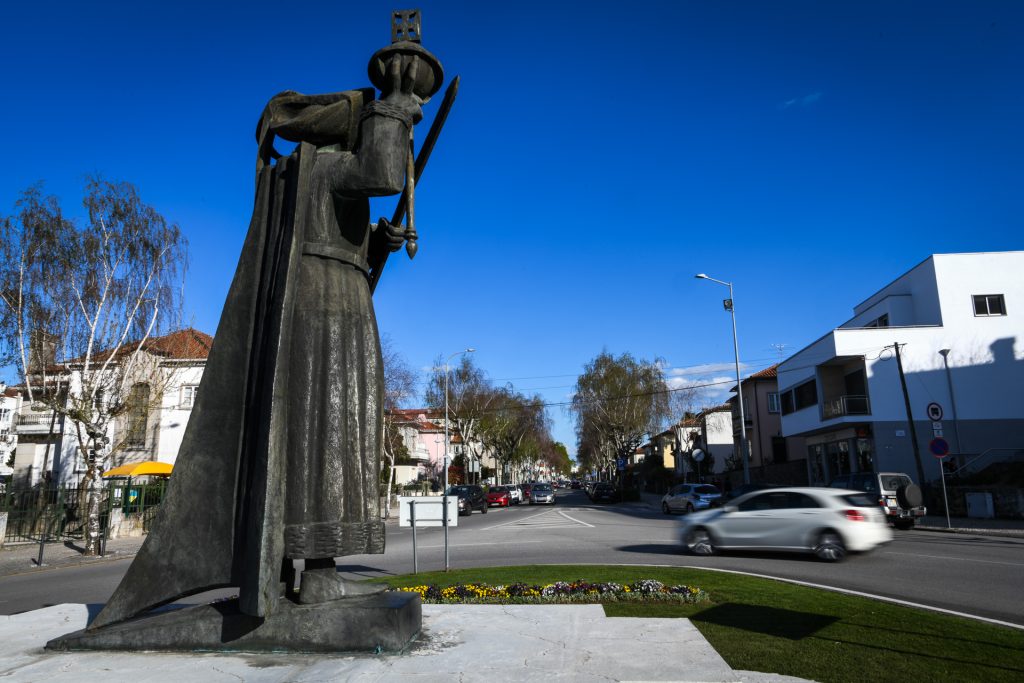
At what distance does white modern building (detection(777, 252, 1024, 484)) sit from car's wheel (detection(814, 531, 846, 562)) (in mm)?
22172

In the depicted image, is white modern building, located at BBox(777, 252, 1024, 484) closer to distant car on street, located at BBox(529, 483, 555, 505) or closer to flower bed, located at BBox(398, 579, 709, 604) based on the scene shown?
distant car on street, located at BBox(529, 483, 555, 505)

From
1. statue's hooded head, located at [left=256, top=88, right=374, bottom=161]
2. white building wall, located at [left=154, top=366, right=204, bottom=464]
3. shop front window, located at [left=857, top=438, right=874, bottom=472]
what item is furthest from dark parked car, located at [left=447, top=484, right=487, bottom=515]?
statue's hooded head, located at [left=256, top=88, right=374, bottom=161]

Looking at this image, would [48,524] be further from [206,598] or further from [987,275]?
[987,275]

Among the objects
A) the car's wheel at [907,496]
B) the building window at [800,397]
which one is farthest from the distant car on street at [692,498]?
the building window at [800,397]

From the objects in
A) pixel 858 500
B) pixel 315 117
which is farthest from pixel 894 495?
pixel 315 117

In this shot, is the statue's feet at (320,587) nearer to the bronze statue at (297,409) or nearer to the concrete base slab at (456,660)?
the bronze statue at (297,409)

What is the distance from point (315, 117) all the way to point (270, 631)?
3.38m

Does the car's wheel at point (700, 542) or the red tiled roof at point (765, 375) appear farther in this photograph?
the red tiled roof at point (765, 375)

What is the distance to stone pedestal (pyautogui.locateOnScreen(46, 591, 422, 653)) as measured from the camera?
3.92 m

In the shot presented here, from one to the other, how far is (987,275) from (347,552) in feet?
135

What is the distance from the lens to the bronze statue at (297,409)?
13.0 feet

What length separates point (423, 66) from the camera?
4.51 meters

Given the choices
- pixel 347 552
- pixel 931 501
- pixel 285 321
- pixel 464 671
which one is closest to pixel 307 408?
pixel 285 321

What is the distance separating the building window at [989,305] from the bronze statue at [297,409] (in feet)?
129
